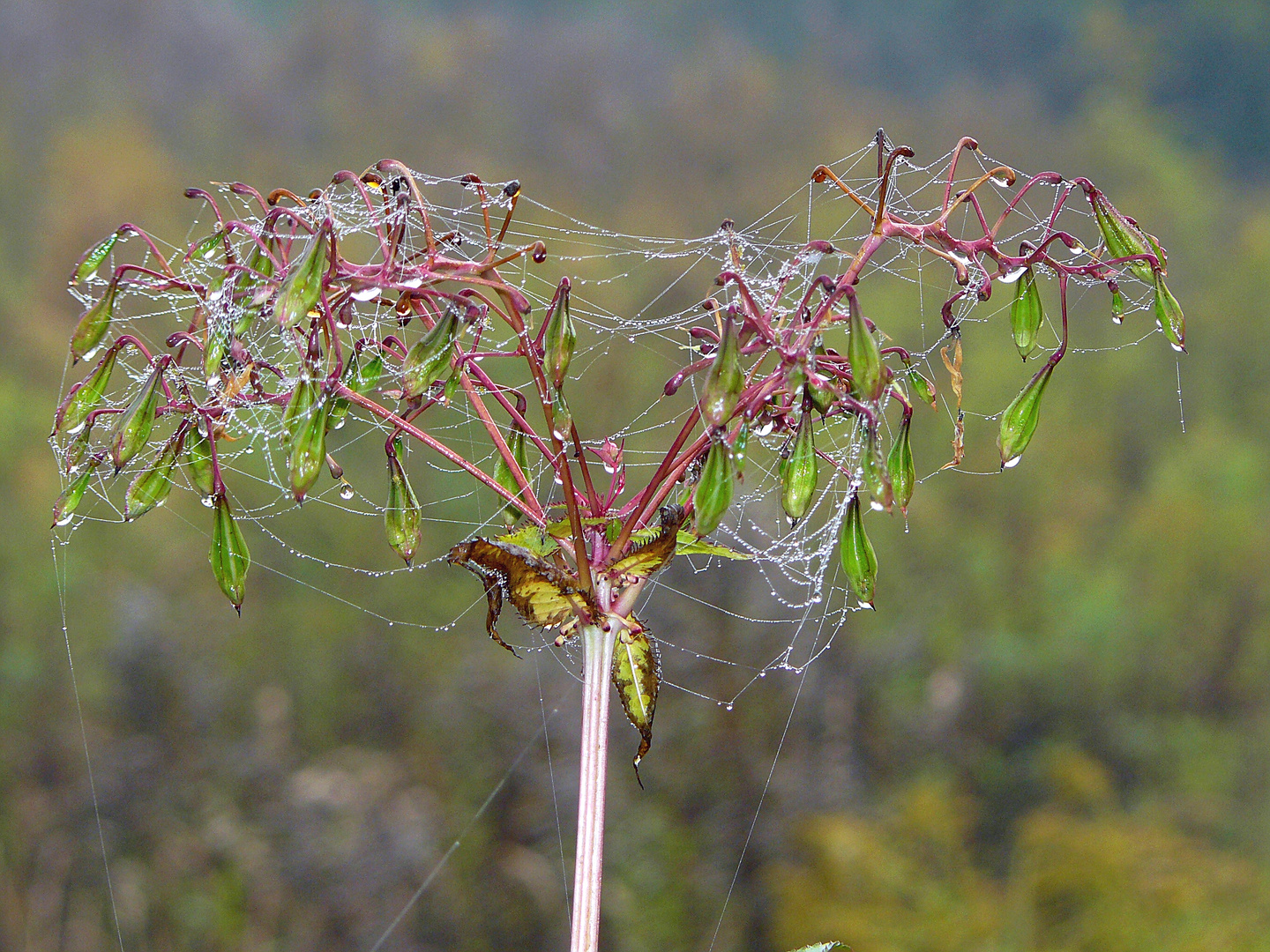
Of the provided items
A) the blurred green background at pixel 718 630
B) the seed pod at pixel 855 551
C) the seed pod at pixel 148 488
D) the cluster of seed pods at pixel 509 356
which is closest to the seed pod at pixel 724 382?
the cluster of seed pods at pixel 509 356

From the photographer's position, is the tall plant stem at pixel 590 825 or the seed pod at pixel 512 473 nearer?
the tall plant stem at pixel 590 825

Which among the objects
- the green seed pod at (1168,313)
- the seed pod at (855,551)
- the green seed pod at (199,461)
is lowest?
the seed pod at (855,551)

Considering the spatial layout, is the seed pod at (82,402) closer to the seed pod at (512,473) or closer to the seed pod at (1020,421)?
the seed pod at (512,473)

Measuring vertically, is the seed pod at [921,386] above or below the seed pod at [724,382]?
above

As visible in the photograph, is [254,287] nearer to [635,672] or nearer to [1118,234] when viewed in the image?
[635,672]

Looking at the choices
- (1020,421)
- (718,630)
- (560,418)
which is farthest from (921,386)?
(718,630)

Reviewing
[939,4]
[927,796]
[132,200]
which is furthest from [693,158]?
[927,796]

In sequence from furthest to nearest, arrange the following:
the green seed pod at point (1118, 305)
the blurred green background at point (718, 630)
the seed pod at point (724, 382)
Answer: the blurred green background at point (718, 630)
the green seed pod at point (1118, 305)
the seed pod at point (724, 382)
